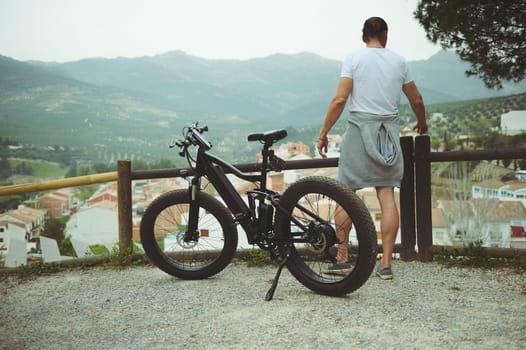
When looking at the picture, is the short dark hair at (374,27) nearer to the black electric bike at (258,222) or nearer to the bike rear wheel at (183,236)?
the black electric bike at (258,222)

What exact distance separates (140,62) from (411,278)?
663ft

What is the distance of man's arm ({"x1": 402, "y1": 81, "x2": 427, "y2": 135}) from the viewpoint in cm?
337

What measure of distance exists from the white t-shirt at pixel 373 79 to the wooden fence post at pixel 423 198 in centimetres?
82

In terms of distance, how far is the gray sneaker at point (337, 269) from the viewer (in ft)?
10.5

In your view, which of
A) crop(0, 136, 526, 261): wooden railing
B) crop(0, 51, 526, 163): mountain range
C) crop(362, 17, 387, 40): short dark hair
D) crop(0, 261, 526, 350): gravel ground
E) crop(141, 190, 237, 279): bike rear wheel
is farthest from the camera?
crop(0, 51, 526, 163): mountain range

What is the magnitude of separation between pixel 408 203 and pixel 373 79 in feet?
3.97

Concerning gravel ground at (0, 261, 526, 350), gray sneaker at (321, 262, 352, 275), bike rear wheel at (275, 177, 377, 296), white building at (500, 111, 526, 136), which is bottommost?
gravel ground at (0, 261, 526, 350)

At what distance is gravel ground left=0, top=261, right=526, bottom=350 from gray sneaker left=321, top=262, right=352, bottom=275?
0.15m

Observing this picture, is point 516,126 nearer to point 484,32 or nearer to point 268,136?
point 484,32

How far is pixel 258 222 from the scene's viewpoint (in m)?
3.36

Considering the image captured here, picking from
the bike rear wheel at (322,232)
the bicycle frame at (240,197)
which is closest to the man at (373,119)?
the bike rear wheel at (322,232)

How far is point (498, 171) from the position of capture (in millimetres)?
4676

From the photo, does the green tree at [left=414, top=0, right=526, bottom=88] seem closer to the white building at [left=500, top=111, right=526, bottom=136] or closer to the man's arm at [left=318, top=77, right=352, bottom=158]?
the man's arm at [left=318, top=77, right=352, bottom=158]

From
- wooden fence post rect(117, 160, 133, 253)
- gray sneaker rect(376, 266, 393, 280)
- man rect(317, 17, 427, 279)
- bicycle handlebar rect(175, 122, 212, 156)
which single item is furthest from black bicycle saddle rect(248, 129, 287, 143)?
wooden fence post rect(117, 160, 133, 253)
